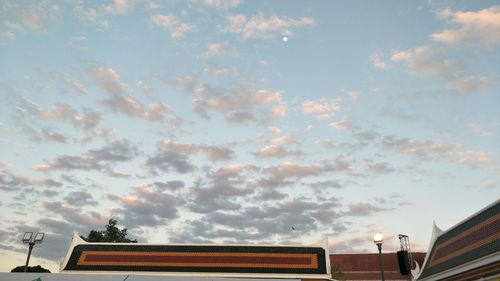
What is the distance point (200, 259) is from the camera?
116ft

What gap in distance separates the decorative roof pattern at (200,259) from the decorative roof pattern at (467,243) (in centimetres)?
1022

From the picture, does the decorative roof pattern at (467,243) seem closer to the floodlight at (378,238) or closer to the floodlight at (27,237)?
the floodlight at (378,238)

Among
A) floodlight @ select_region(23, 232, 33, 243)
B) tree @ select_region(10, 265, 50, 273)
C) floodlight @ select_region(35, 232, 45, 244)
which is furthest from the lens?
tree @ select_region(10, 265, 50, 273)

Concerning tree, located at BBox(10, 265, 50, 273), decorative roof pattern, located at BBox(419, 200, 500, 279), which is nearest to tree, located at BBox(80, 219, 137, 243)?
tree, located at BBox(10, 265, 50, 273)

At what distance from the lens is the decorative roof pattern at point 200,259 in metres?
34.3

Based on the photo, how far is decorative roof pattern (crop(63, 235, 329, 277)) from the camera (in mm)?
34312

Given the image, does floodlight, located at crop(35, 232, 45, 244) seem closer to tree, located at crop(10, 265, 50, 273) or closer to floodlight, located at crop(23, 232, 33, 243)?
floodlight, located at crop(23, 232, 33, 243)

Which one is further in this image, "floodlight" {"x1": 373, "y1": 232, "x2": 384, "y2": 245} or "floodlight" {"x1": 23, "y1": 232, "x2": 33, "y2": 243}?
"floodlight" {"x1": 23, "y1": 232, "x2": 33, "y2": 243}

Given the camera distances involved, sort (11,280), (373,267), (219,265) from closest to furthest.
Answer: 1. (11,280)
2. (219,265)
3. (373,267)

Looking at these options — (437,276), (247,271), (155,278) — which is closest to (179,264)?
(247,271)

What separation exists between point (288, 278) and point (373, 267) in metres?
A: 36.0

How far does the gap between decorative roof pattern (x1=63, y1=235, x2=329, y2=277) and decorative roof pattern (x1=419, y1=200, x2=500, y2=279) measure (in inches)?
402

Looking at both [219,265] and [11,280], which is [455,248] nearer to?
[219,265]

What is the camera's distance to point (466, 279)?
90.0 feet
